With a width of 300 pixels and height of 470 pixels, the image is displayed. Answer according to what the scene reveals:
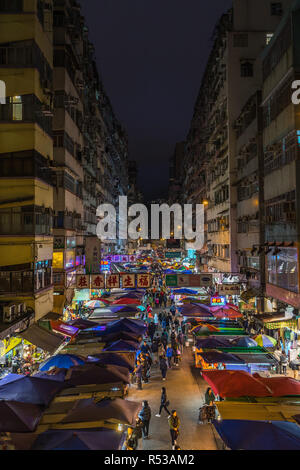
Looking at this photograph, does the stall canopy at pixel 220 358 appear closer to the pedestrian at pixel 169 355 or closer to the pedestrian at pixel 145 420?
the pedestrian at pixel 169 355

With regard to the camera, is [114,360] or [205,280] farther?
[205,280]

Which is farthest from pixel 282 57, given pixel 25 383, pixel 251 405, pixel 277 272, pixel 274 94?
pixel 25 383

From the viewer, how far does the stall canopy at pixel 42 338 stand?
18.6 metres

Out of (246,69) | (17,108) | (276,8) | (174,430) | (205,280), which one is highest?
(276,8)

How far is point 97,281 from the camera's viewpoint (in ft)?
92.6

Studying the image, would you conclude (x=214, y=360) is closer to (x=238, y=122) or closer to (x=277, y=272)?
(x=277, y=272)

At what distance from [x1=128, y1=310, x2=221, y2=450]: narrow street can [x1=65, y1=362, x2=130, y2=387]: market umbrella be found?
199cm

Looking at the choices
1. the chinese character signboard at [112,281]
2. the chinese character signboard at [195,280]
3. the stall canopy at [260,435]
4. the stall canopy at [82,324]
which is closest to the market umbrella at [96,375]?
the stall canopy at [260,435]

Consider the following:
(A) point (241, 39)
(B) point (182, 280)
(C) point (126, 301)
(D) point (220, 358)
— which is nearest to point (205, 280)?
(B) point (182, 280)

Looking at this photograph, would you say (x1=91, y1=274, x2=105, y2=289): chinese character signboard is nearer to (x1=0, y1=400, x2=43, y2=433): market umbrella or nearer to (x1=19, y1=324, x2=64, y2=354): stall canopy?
(x1=19, y1=324, x2=64, y2=354): stall canopy

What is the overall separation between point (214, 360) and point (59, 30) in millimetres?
24927

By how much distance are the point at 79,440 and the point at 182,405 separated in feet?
25.8

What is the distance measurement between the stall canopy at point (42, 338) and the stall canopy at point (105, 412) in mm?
6896

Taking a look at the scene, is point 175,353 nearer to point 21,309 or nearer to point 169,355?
point 169,355
